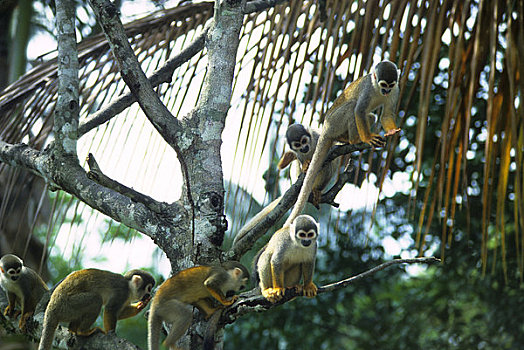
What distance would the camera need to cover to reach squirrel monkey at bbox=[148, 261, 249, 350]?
256cm

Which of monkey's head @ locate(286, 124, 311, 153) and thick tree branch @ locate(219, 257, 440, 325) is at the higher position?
monkey's head @ locate(286, 124, 311, 153)

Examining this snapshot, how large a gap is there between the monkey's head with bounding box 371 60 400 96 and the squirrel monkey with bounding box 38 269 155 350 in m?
1.75

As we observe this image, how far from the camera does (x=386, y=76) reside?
3658 millimetres

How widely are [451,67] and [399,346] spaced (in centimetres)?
673

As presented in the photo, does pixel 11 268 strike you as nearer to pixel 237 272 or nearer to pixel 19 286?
pixel 19 286

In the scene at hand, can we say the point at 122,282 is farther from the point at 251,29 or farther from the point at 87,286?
the point at 251,29

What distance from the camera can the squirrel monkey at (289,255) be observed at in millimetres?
3170

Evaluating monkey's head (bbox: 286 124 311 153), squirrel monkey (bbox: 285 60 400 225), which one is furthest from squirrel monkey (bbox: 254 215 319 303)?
monkey's head (bbox: 286 124 311 153)

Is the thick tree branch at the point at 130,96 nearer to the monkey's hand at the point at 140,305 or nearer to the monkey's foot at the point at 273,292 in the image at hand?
the monkey's hand at the point at 140,305

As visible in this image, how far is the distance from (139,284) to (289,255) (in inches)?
35.1

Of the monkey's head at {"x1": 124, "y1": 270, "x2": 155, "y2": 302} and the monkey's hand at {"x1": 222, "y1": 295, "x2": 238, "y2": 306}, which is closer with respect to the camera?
the monkey's hand at {"x1": 222, "y1": 295, "x2": 238, "y2": 306}

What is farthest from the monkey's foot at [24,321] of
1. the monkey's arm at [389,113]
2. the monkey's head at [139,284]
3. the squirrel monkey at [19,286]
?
the monkey's arm at [389,113]

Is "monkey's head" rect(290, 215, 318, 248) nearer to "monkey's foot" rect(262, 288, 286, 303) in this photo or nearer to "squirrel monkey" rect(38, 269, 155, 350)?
"monkey's foot" rect(262, 288, 286, 303)

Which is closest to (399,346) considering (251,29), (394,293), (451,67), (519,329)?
(519,329)
